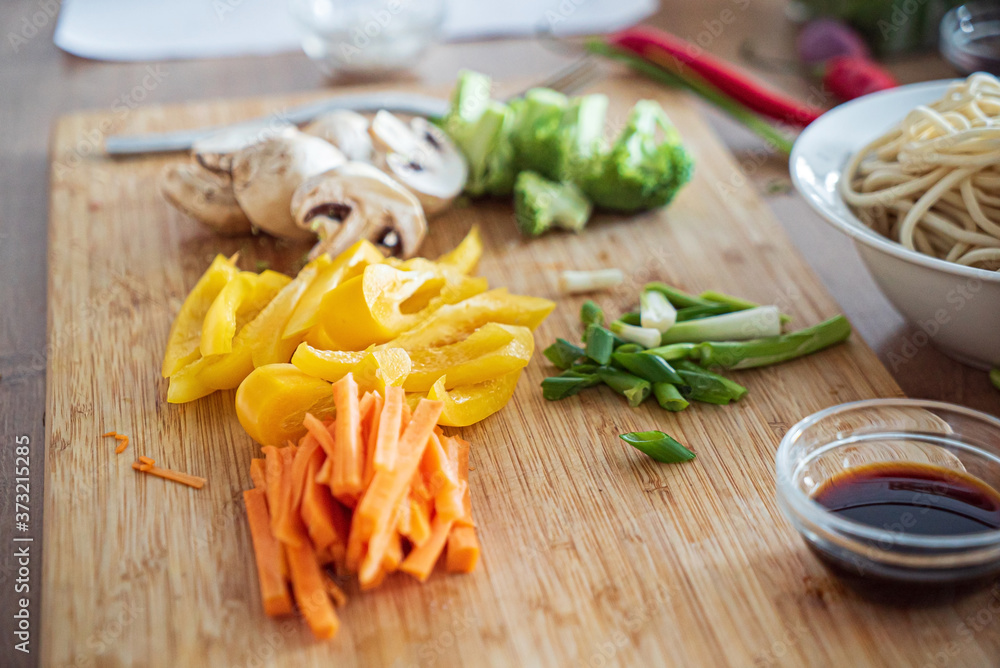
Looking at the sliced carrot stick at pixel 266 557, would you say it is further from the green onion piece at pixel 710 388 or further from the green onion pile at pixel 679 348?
the green onion piece at pixel 710 388

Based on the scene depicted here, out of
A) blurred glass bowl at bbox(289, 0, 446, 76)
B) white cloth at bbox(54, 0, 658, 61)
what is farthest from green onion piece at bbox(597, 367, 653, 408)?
white cloth at bbox(54, 0, 658, 61)

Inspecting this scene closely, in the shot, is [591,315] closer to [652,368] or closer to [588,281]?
[588,281]

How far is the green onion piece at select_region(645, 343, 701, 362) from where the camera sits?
2602mm

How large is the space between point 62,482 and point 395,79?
288cm

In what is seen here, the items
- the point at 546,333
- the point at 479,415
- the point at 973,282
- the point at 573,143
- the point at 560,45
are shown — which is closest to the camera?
the point at 973,282

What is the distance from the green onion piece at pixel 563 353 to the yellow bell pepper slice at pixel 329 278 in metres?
0.64

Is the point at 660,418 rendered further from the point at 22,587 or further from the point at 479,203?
the point at 22,587

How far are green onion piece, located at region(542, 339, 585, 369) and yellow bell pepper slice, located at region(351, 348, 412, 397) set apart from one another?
0.51m

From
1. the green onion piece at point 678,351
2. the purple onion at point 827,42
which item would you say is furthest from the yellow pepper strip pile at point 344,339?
the purple onion at point 827,42

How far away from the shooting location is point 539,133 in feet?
11.2

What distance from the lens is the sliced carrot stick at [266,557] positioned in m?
1.88

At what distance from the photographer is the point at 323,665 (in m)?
1.83

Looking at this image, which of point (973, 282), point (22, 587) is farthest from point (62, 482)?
point (973, 282)

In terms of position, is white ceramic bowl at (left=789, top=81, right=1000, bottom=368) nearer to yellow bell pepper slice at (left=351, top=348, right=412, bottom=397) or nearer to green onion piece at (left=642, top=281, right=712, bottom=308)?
green onion piece at (left=642, top=281, right=712, bottom=308)
